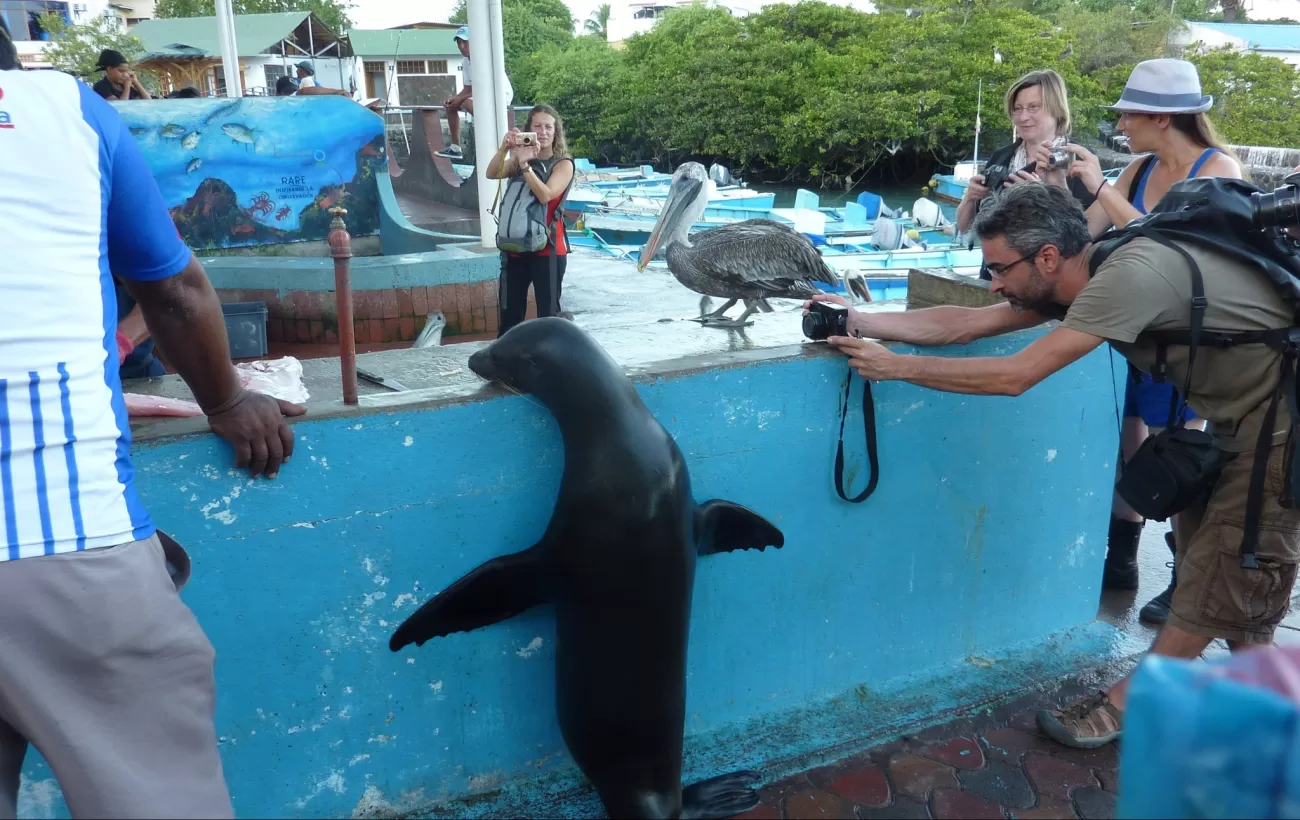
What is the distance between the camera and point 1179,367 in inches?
104

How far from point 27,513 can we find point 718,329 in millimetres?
2597

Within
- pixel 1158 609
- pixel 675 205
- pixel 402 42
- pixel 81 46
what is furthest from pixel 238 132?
pixel 402 42

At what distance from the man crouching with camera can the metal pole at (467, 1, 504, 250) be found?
6.50 metres

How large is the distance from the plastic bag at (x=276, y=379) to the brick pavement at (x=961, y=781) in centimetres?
176

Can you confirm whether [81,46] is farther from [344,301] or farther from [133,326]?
[344,301]

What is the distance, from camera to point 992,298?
3.67 m

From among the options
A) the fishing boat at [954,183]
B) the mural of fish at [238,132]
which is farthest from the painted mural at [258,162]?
the fishing boat at [954,183]

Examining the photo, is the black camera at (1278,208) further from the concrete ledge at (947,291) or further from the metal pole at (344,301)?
the metal pole at (344,301)

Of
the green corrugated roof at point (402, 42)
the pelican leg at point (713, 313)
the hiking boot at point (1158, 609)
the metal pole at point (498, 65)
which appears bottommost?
the hiking boot at point (1158, 609)

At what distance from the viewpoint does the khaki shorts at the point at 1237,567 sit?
8.53 feet

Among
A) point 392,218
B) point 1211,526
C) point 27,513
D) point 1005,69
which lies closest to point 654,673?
point 27,513

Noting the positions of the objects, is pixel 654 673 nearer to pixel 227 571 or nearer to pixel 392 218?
pixel 227 571

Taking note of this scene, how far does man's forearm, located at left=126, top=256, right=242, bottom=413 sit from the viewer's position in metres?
1.66

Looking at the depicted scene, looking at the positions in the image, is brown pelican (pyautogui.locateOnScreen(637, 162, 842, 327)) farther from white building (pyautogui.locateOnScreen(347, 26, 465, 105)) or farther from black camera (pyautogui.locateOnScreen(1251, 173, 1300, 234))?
white building (pyautogui.locateOnScreen(347, 26, 465, 105))
